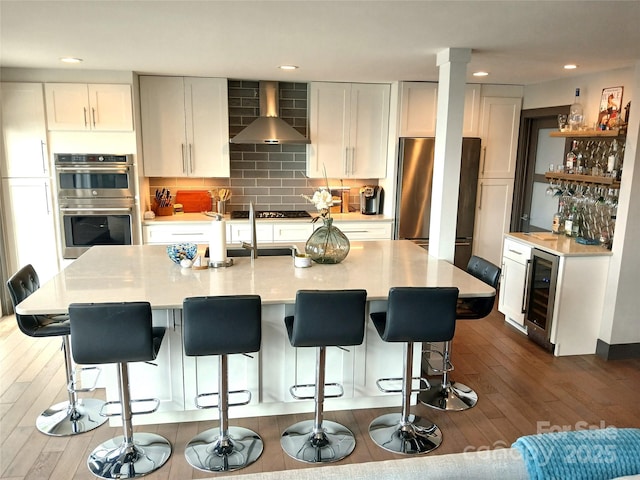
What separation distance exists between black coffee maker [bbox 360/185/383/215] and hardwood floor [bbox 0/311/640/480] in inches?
76.0

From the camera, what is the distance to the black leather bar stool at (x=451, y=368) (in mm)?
3119

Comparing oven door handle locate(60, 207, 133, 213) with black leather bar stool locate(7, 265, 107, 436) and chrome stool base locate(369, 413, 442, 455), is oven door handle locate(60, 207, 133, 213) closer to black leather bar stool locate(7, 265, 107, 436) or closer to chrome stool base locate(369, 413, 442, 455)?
black leather bar stool locate(7, 265, 107, 436)

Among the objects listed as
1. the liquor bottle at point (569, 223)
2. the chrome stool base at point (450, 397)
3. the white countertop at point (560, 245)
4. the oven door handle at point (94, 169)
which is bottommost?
the chrome stool base at point (450, 397)

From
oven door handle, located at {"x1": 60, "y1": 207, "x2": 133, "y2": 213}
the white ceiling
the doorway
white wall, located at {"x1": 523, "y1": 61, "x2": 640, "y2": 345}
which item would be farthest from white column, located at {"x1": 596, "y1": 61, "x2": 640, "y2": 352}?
oven door handle, located at {"x1": 60, "y1": 207, "x2": 133, "y2": 213}

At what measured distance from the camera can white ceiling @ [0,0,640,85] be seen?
2.47 metres

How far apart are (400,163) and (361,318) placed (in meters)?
3.07

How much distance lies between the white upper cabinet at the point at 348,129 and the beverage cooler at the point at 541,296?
2069mm

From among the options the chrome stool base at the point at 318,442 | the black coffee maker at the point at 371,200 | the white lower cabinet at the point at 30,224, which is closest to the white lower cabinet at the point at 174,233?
the white lower cabinet at the point at 30,224

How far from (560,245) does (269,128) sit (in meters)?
3.01

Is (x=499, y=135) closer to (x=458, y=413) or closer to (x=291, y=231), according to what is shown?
(x=291, y=231)

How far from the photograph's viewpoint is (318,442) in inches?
110

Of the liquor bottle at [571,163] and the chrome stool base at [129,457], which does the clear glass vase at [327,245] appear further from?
the liquor bottle at [571,163]

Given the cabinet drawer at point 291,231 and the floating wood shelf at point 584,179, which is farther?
the cabinet drawer at point 291,231

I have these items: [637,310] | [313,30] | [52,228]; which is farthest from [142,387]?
[637,310]
